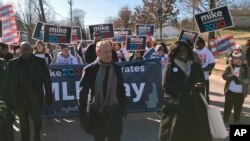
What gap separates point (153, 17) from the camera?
219ft

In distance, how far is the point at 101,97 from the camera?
580 cm

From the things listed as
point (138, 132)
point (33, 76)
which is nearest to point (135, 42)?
point (138, 132)

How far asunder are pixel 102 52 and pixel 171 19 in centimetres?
6935

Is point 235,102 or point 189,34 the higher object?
point 189,34

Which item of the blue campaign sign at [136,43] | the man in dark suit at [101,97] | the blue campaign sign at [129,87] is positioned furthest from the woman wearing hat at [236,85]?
the blue campaign sign at [136,43]

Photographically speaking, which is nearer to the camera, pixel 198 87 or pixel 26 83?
pixel 198 87

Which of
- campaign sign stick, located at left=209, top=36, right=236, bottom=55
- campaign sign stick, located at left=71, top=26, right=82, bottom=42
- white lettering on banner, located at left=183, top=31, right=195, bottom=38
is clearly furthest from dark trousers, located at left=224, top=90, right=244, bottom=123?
campaign sign stick, located at left=71, top=26, right=82, bottom=42

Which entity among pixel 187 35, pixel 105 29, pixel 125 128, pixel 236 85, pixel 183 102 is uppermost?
pixel 105 29

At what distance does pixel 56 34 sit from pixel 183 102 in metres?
9.36

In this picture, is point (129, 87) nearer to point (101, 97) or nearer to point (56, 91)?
point (56, 91)

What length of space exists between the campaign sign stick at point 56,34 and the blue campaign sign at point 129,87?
189 inches

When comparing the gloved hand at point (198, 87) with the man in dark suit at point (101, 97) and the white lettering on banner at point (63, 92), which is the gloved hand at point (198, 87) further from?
the white lettering on banner at point (63, 92)

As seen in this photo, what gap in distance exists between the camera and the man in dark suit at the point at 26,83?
7695 millimetres

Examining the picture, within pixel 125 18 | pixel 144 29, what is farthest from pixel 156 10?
pixel 144 29
